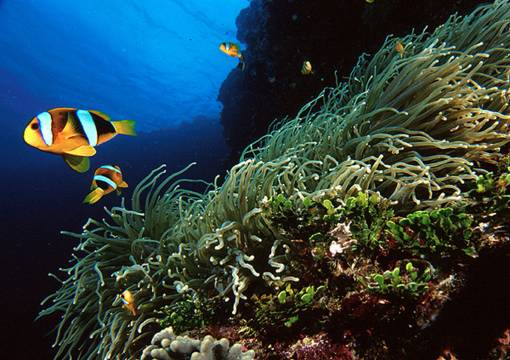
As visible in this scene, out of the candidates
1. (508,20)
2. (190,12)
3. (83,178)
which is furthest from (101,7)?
(508,20)

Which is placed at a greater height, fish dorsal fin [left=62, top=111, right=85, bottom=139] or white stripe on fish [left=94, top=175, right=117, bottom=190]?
fish dorsal fin [left=62, top=111, right=85, bottom=139]

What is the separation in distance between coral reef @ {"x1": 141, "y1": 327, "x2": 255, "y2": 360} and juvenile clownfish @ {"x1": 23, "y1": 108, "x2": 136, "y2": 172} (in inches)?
57.2

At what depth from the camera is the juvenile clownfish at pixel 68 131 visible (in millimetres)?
2062

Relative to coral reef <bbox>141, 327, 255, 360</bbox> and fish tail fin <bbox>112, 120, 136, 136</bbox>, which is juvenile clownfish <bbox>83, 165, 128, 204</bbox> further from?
coral reef <bbox>141, 327, 255, 360</bbox>

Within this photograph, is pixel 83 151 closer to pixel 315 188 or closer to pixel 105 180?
pixel 105 180

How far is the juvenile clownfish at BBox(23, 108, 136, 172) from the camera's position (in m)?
2.06

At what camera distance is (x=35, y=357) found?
6934 millimetres

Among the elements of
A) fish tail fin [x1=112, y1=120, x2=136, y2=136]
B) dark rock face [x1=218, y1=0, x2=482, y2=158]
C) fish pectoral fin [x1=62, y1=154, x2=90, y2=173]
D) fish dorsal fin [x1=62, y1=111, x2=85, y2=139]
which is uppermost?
dark rock face [x1=218, y1=0, x2=482, y2=158]

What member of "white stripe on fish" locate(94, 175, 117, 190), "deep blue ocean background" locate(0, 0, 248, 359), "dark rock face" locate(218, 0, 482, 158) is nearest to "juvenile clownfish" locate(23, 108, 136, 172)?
"white stripe on fish" locate(94, 175, 117, 190)

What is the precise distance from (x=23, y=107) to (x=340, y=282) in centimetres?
6548

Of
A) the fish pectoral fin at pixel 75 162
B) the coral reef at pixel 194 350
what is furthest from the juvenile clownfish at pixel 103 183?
the coral reef at pixel 194 350

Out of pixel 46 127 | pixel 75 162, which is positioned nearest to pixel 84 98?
pixel 75 162

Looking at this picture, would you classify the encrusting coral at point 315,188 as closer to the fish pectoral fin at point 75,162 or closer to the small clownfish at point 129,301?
the small clownfish at point 129,301

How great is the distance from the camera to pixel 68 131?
6.98ft
